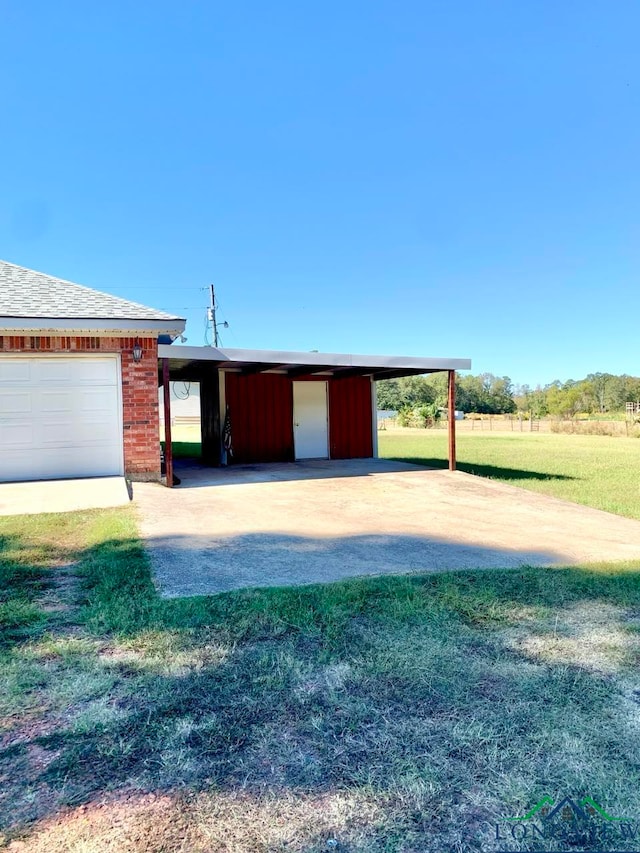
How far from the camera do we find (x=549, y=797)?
1.69 meters

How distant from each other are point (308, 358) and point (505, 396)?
80491 mm

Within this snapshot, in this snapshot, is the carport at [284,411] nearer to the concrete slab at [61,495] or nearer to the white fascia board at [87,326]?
the white fascia board at [87,326]

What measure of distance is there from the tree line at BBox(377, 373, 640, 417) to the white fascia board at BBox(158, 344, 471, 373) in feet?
188

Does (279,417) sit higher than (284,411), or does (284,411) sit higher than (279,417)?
(284,411)

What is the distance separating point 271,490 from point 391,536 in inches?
134

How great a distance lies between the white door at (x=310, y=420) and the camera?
13.8m

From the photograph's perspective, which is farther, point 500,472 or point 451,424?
point 500,472

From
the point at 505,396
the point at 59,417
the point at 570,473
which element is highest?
the point at 505,396

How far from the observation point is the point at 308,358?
30.9 feet

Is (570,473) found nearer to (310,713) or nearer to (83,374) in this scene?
(83,374)

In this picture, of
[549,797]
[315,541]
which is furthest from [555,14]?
[549,797]

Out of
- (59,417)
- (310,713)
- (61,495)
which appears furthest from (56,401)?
(310,713)

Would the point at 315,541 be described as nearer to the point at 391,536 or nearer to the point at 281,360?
the point at 391,536

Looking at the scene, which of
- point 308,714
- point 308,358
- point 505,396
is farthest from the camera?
point 505,396
